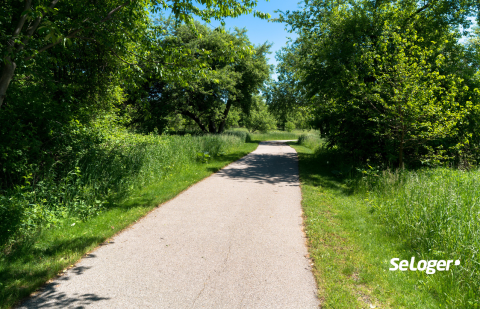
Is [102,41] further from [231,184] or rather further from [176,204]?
[231,184]

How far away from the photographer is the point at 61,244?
4699 millimetres

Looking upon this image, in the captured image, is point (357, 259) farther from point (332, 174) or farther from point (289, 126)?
point (289, 126)

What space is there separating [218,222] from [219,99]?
21360mm

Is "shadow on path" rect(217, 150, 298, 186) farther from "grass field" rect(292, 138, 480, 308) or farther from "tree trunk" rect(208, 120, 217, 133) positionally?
"tree trunk" rect(208, 120, 217, 133)

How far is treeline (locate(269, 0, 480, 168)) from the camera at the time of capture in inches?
375

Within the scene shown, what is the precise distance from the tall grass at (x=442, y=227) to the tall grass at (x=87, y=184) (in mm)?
6251

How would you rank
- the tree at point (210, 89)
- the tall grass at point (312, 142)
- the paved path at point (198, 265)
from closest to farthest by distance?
1. the paved path at point (198, 265)
2. the tree at point (210, 89)
3. the tall grass at point (312, 142)

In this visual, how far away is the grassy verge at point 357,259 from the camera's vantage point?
351 cm

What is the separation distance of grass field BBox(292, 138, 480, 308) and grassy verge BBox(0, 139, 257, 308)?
3.67m

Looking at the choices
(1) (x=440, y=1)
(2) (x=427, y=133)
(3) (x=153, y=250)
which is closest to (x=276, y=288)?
(3) (x=153, y=250)

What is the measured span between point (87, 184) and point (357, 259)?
610cm

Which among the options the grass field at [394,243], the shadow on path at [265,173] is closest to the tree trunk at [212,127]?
the shadow on path at [265,173]

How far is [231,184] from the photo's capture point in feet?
32.6
